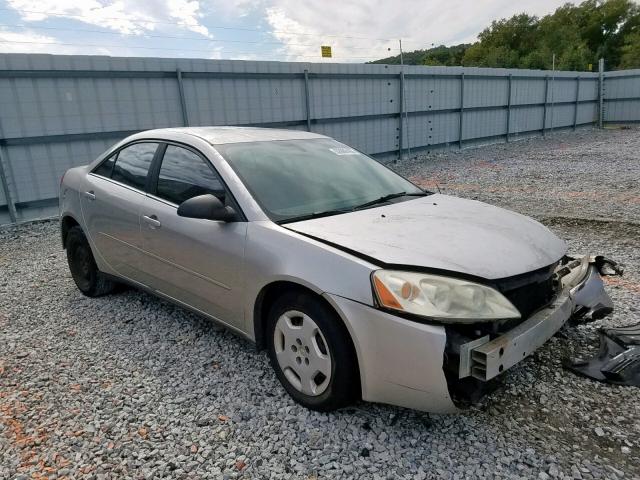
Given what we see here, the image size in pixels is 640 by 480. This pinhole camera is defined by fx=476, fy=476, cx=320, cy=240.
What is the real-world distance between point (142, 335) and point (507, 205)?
6190mm

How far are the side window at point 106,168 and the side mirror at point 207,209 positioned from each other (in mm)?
1627

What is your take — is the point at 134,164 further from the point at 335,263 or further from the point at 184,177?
the point at 335,263

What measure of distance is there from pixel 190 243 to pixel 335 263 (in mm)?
1174

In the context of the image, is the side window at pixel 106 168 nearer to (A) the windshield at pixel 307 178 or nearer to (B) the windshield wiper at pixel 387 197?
(A) the windshield at pixel 307 178

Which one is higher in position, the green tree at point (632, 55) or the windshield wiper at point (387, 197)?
the green tree at point (632, 55)

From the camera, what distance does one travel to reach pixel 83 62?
8.20m

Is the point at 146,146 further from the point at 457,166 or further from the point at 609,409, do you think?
the point at 457,166

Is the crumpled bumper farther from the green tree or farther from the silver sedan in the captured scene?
the green tree

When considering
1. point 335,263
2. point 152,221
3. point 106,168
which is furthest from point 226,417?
point 106,168

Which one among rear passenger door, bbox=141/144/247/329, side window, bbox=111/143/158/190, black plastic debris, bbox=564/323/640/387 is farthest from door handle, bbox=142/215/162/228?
black plastic debris, bbox=564/323/640/387

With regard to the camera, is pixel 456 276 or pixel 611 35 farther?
pixel 611 35

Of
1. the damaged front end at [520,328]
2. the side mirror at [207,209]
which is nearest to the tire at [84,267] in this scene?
the side mirror at [207,209]

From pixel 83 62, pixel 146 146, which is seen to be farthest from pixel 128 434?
pixel 83 62

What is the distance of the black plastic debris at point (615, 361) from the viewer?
8.84 feet
